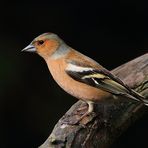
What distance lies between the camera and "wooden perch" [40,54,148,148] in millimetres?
5516

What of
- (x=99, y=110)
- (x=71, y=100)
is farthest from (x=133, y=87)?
(x=71, y=100)

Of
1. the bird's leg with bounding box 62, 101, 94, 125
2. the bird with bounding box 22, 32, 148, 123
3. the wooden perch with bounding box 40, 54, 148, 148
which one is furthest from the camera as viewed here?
the bird with bounding box 22, 32, 148, 123

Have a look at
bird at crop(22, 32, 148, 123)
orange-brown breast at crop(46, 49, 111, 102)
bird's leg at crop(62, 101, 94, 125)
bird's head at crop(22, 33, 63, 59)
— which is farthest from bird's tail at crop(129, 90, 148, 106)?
bird's head at crop(22, 33, 63, 59)

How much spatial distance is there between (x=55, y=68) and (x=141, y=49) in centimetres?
261

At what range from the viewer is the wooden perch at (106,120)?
5.52 m

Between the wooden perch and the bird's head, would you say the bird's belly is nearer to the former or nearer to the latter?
the wooden perch

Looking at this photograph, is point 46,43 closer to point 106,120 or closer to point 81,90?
point 81,90

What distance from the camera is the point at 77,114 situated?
5926 mm

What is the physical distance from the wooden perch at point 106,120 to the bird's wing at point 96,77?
9 centimetres

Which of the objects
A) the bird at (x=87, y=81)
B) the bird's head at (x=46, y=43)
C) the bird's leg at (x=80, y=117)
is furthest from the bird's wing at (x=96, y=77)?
the bird's head at (x=46, y=43)

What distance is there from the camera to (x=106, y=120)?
5.83 m

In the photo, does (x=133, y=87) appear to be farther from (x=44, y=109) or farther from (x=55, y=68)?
(x=44, y=109)

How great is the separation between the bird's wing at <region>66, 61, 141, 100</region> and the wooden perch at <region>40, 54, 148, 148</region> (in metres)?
0.09

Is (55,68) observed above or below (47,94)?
Answer: above
